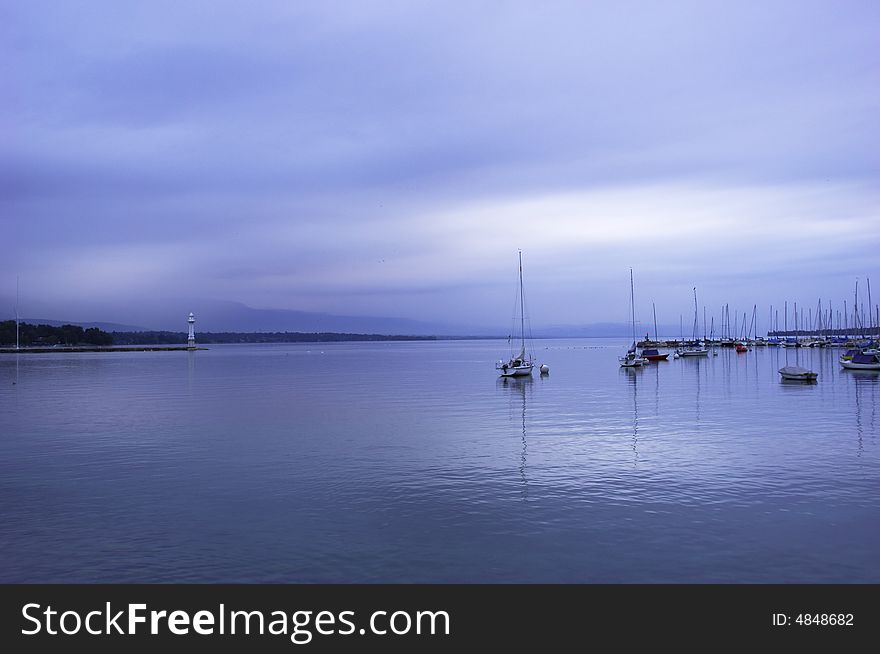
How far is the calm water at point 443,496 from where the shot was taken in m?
14.1

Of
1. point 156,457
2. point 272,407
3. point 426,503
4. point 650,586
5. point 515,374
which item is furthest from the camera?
point 515,374

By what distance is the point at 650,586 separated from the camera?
1288cm

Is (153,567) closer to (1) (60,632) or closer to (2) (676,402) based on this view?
(1) (60,632)

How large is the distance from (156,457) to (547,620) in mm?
20109

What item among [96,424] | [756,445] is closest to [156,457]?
[96,424]

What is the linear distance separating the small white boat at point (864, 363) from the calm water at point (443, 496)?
3969 cm

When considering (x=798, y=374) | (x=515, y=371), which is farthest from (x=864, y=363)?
(x=515, y=371)

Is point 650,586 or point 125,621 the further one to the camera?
point 650,586

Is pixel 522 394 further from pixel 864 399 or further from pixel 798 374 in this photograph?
pixel 798 374

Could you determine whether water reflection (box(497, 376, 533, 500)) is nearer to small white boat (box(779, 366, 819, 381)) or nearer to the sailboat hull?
the sailboat hull

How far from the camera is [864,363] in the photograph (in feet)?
254

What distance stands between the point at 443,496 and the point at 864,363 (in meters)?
75.3

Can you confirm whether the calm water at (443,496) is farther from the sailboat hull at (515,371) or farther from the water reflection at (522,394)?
the sailboat hull at (515,371)

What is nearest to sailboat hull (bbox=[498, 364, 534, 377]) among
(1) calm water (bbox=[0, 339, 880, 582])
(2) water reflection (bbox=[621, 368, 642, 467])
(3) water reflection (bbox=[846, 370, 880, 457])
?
(2) water reflection (bbox=[621, 368, 642, 467])
